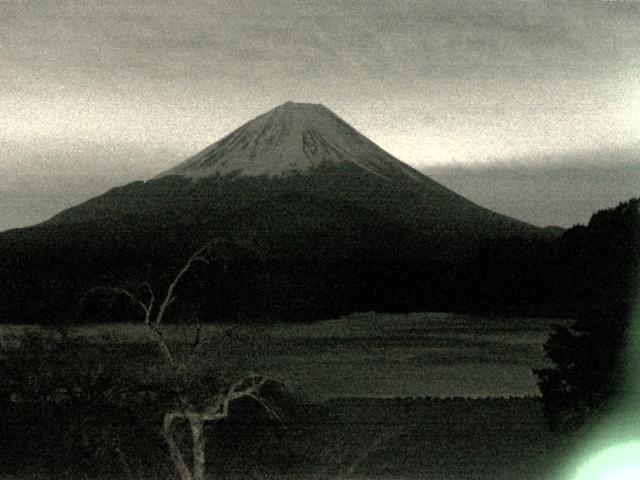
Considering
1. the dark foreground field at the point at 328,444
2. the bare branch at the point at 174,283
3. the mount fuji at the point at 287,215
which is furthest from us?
Answer: the mount fuji at the point at 287,215

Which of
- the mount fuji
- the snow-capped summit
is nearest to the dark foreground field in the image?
the mount fuji

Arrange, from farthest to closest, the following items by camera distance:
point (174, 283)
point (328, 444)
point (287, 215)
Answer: point (287, 215) < point (328, 444) < point (174, 283)

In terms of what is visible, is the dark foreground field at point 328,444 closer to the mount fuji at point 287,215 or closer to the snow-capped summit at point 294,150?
the mount fuji at point 287,215

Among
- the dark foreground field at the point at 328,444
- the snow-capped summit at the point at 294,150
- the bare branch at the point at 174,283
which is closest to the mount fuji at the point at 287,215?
the snow-capped summit at the point at 294,150

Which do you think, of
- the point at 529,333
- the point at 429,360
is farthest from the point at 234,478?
the point at 529,333

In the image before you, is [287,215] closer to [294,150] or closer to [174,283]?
[294,150]

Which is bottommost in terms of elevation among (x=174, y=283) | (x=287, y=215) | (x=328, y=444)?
(x=328, y=444)

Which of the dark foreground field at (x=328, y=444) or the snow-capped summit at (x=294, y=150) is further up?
the snow-capped summit at (x=294, y=150)

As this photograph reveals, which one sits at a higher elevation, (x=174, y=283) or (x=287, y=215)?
(x=287, y=215)

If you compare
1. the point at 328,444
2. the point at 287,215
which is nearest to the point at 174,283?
the point at 328,444
